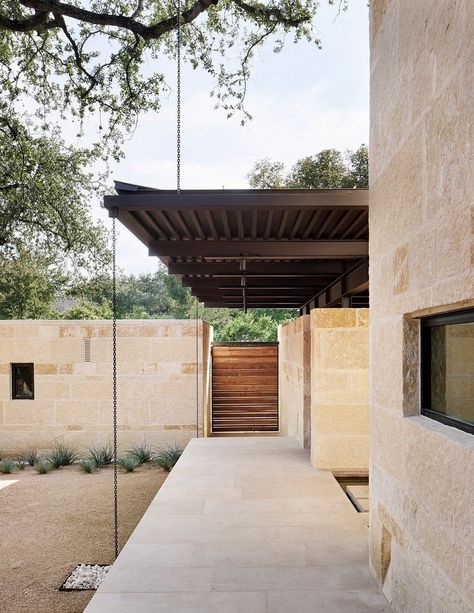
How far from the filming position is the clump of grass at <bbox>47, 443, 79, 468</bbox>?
371 inches

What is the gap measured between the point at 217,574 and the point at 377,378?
169cm

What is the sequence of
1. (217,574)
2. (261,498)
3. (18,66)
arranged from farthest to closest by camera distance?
(18,66), (261,498), (217,574)

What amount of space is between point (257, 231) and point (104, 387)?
6703 mm

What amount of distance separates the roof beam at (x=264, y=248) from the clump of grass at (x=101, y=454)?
5.88 meters

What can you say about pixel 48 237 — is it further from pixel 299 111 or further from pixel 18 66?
pixel 299 111

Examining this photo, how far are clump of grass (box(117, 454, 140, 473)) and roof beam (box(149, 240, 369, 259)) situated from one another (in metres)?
5.37

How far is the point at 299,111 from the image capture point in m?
24.3

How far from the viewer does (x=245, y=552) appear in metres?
3.50

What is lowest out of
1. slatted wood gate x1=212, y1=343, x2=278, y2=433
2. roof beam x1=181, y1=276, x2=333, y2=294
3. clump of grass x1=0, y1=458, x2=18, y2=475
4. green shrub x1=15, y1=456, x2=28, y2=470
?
green shrub x1=15, y1=456, x2=28, y2=470

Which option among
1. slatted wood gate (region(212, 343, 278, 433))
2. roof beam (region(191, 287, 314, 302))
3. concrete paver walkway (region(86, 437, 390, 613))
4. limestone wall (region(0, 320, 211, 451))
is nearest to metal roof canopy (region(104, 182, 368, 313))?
roof beam (region(191, 287, 314, 302))

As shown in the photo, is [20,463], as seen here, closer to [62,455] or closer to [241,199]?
[62,455]

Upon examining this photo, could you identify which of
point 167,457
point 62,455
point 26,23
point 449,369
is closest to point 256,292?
point 167,457

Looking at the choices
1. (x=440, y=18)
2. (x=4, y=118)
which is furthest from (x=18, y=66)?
(x=440, y=18)

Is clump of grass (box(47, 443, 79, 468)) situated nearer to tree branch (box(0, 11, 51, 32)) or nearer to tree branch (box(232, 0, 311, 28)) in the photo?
tree branch (box(0, 11, 51, 32))
